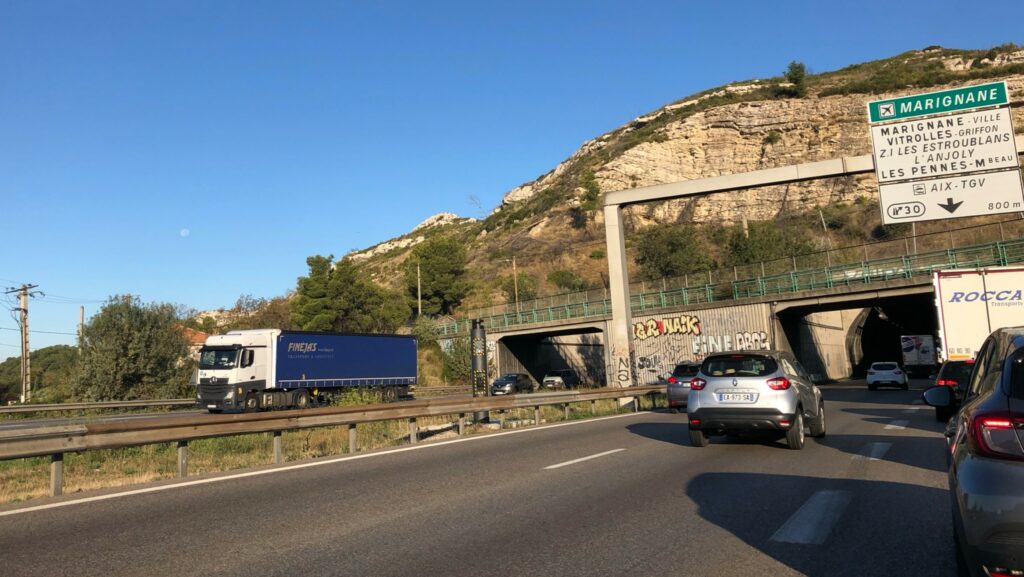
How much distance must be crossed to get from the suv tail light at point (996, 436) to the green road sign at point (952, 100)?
2016 centimetres

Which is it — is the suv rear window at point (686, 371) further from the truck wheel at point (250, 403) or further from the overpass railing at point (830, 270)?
the overpass railing at point (830, 270)

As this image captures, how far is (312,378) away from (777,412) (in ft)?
85.0

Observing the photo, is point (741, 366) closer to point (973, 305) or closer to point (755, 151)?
point (973, 305)

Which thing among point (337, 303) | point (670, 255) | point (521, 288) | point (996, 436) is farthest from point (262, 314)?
point (996, 436)

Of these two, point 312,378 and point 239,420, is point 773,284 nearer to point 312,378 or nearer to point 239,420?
point 312,378

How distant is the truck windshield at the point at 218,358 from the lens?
3016 centimetres

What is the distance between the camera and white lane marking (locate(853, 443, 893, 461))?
11.1 metres

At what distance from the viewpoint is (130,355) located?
3819 centimetres

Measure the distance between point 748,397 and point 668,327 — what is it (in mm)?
31608

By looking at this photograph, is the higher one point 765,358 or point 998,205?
point 998,205

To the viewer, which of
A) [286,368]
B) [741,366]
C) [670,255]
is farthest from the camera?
[670,255]

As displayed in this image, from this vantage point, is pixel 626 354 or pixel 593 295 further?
pixel 593 295

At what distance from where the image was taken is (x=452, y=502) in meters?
7.86

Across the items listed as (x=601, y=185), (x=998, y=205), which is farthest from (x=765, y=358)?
(x=601, y=185)
